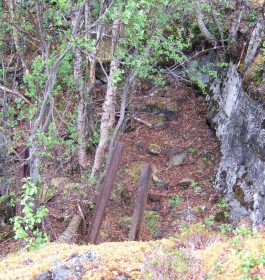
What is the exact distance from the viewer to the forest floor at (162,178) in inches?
289

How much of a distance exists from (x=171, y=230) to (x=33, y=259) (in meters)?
4.48

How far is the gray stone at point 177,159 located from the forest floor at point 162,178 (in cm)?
3

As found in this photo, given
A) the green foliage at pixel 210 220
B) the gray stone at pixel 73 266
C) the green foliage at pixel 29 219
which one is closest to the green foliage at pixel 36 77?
the green foliage at pixel 29 219

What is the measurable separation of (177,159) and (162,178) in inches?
34.3

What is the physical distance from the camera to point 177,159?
9.84 meters

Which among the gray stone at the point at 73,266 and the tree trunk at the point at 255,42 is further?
the tree trunk at the point at 255,42

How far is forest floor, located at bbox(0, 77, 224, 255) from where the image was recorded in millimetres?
7348

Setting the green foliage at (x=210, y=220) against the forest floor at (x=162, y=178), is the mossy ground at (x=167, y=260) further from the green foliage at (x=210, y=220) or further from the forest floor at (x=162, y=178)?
the green foliage at (x=210, y=220)

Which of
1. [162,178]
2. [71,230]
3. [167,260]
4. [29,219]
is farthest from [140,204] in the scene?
[162,178]

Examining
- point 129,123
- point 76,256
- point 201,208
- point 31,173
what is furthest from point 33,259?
point 129,123

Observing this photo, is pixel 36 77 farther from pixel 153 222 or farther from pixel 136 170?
pixel 136 170

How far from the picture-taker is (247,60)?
26.3ft

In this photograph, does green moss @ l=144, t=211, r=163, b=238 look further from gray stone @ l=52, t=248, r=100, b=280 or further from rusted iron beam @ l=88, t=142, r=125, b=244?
gray stone @ l=52, t=248, r=100, b=280

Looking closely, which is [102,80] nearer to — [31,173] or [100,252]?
[31,173]
